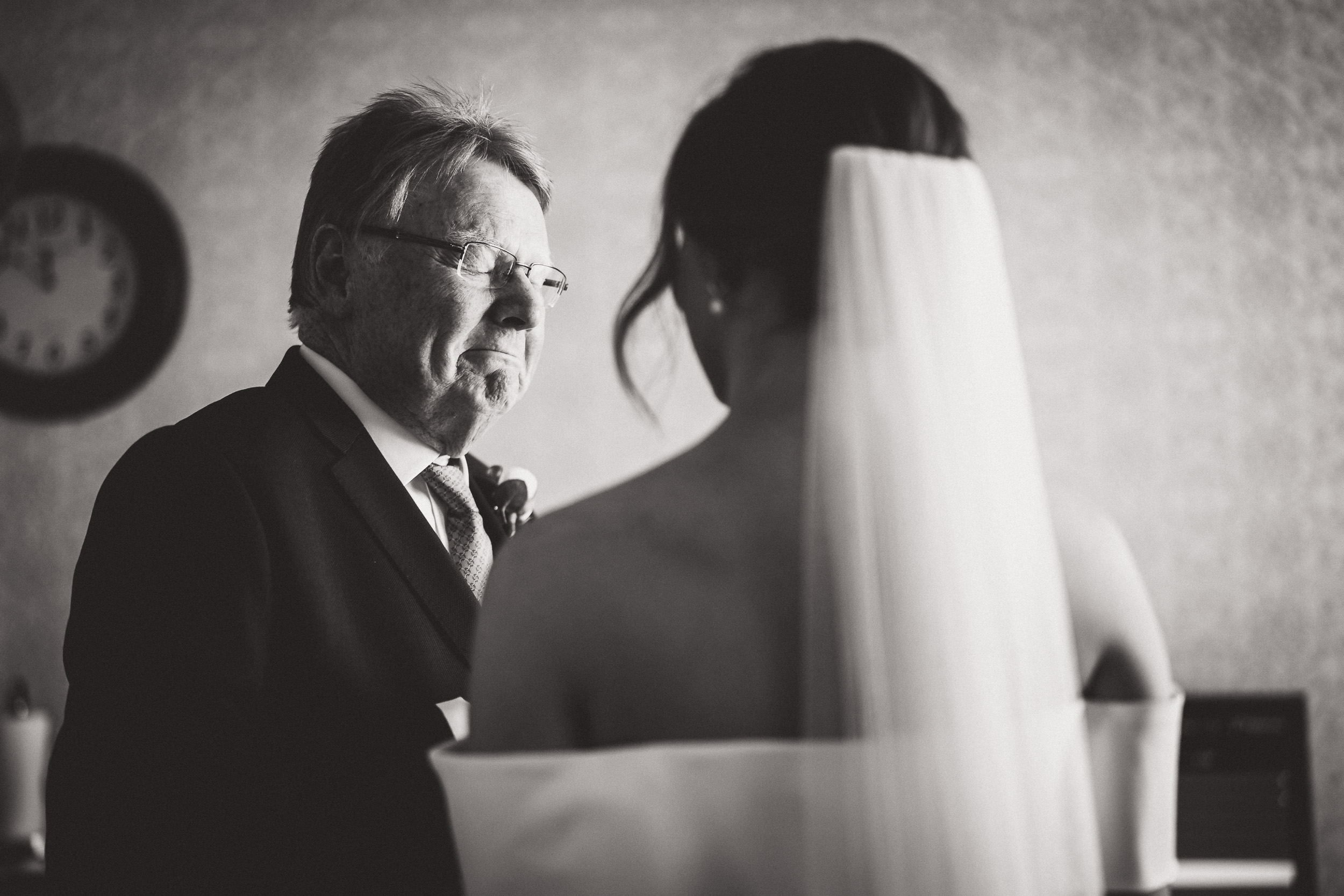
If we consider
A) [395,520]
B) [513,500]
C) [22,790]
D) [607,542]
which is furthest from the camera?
[22,790]

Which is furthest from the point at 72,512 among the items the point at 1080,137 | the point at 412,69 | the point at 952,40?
the point at 1080,137

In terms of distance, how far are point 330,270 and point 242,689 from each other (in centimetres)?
59

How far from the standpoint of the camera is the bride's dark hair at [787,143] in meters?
0.79

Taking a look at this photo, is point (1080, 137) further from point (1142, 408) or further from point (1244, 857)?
point (1244, 857)

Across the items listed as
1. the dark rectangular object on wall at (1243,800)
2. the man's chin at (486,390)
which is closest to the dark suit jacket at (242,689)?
the man's chin at (486,390)

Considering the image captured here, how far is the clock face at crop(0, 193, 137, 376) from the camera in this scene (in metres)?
2.93

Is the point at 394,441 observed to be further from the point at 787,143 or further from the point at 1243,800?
the point at 1243,800

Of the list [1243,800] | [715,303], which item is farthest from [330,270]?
[1243,800]

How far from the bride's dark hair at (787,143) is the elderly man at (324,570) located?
2.21ft

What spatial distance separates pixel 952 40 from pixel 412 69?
1.44 m

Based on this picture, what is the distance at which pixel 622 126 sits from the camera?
9.76 feet

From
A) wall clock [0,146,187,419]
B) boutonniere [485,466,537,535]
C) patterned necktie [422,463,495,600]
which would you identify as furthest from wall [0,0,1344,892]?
patterned necktie [422,463,495,600]

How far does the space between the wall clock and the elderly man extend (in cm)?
169

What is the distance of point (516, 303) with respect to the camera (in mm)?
1507
